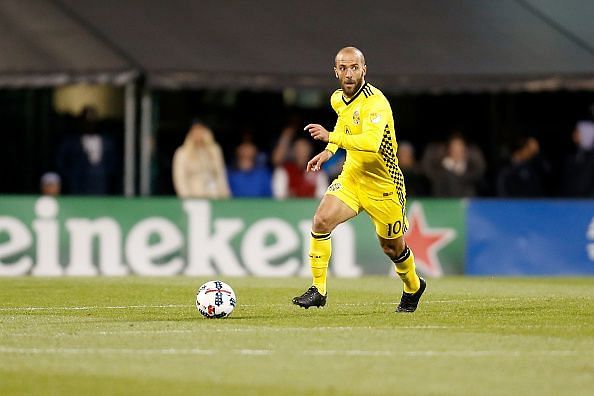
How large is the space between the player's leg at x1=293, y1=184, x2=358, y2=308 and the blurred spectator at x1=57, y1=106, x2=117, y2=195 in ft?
33.2

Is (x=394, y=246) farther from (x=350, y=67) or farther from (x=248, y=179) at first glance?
(x=248, y=179)

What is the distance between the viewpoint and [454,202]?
21.0m

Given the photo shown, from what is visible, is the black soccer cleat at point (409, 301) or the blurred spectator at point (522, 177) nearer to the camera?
the black soccer cleat at point (409, 301)

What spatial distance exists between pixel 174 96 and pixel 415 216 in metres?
7.45

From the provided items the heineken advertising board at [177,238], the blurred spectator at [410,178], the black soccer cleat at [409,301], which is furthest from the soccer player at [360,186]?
the blurred spectator at [410,178]

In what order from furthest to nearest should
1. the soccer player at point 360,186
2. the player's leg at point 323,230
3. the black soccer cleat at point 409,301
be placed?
the black soccer cleat at point 409,301 < the player's leg at point 323,230 < the soccer player at point 360,186

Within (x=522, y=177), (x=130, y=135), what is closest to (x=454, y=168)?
(x=522, y=177)

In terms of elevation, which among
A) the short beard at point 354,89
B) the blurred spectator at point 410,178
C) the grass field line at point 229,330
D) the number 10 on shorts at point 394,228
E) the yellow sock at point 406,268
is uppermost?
the short beard at point 354,89

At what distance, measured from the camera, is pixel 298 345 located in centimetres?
1020

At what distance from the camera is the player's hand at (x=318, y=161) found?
12.3m

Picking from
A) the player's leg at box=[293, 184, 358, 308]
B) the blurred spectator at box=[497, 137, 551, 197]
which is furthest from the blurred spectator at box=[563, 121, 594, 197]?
the player's leg at box=[293, 184, 358, 308]

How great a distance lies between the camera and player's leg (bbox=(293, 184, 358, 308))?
42.1ft

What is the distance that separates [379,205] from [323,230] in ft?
1.67

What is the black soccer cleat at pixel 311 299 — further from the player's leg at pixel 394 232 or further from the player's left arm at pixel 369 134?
the player's left arm at pixel 369 134
